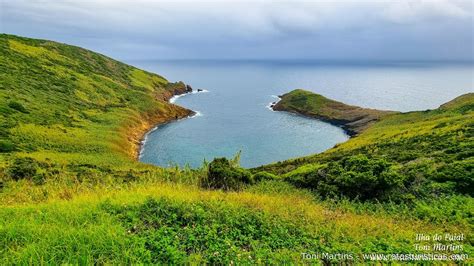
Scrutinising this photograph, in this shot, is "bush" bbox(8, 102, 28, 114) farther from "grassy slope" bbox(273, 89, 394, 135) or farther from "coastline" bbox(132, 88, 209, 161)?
"grassy slope" bbox(273, 89, 394, 135)

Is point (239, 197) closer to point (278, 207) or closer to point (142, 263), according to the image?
point (278, 207)

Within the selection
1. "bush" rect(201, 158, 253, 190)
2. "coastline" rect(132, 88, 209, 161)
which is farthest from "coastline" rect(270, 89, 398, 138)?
"bush" rect(201, 158, 253, 190)

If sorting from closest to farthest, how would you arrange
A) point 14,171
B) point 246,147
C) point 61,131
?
point 14,171 → point 61,131 → point 246,147

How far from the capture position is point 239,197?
41.7 feet

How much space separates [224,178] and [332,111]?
10965 cm

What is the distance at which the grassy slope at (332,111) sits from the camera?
105 metres

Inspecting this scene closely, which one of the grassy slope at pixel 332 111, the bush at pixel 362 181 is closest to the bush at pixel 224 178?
the bush at pixel 362 181

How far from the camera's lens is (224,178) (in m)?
19.7

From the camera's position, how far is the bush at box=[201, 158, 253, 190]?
19.1 m

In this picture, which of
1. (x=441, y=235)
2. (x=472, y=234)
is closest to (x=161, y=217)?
(x=441, y=235)

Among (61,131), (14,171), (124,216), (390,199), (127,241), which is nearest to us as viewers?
(127,241)

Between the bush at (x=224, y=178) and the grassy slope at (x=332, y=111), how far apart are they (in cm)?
8382

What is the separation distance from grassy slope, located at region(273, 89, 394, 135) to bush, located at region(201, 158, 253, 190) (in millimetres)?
83820

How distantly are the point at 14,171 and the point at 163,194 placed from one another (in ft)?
74.4
